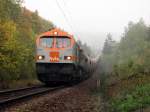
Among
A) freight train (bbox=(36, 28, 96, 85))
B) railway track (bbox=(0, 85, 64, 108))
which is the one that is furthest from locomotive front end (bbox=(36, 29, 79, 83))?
railway track (bbox=(0, 85, 64, 108))

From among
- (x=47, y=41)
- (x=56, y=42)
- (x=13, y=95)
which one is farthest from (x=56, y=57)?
(x=13, y=95)

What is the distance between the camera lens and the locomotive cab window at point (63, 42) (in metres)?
23.8

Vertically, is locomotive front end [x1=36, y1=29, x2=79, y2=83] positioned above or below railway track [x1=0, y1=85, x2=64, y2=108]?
above

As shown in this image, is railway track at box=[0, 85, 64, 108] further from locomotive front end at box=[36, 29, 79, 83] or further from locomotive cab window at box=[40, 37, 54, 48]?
locomotive cab window at box=[40, 37, 54, 48]

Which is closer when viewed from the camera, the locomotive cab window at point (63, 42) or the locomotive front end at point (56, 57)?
the locomotive front end at point (56, 57)

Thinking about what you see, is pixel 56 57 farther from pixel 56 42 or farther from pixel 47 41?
pixel 47 41

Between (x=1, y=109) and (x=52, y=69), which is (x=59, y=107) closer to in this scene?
(x=1, y=109)

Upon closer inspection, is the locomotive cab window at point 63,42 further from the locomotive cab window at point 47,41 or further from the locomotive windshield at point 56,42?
the locomotive cab window at point 47,41

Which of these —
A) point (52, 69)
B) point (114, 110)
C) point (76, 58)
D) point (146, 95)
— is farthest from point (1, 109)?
point (76, 58)

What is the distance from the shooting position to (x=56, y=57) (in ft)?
76.4

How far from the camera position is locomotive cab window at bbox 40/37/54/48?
23939 mm

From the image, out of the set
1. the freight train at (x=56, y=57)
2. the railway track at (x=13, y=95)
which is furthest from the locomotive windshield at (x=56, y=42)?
the railway track at (x=13, y=95)

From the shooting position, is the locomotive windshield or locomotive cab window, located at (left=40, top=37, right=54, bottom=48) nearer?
the locomotive windshield

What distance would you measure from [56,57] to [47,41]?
147cm
